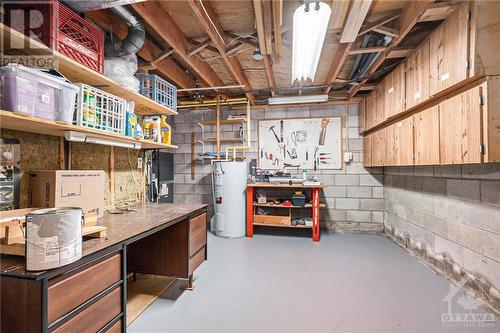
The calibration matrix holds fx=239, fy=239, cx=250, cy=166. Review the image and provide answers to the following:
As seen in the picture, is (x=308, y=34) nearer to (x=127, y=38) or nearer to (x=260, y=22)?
(x=260, y=22)

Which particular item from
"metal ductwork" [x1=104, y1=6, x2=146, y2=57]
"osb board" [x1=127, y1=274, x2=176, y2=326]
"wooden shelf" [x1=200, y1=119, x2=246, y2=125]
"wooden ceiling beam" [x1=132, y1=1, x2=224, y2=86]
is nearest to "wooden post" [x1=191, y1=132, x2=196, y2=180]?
"wooden shelf" [x1=200, y1=119, x2=246, y2=125]

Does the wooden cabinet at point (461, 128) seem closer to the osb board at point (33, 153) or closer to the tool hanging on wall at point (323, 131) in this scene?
the tool hanging on wall at point (323, 131)

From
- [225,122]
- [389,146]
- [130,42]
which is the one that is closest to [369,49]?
[389,146]

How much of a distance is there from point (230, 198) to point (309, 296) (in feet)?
7.24

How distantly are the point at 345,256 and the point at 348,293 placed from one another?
40.2 inches

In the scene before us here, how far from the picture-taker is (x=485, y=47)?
1.66 m

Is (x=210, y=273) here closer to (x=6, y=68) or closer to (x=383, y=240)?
(x=6, y=68)

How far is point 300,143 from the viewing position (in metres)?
4.51

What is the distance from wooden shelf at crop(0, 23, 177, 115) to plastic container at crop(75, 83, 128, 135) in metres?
0.09

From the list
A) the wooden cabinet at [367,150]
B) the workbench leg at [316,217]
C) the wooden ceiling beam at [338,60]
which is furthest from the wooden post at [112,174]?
the wooden cabinet at [367,150]

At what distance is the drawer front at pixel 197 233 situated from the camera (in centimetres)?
219

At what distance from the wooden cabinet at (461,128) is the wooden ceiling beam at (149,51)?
2864 millimetres

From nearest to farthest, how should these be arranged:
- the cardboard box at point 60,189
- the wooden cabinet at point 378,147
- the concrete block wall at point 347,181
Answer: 1. the cardboard box at point 60,189
2. the wooden cabinet at point 378,147
3. the concrete block wall at point 347,181

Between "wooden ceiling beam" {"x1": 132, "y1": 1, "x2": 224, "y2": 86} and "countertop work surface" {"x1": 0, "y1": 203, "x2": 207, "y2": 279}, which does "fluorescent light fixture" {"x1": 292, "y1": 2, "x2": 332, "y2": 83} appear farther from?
"countertop work surface" {"x1": 0, "y1": 203, "x2": 207, "y2": 279}
